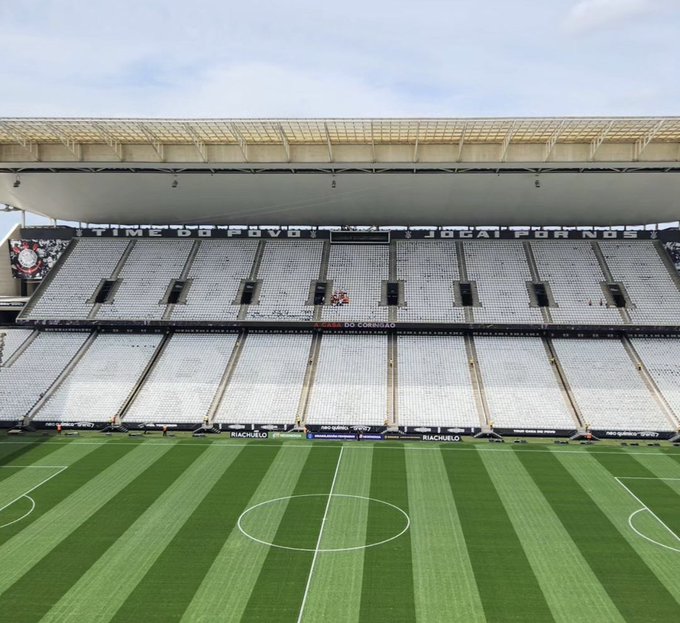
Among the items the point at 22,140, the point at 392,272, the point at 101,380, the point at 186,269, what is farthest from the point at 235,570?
the point at 186,269

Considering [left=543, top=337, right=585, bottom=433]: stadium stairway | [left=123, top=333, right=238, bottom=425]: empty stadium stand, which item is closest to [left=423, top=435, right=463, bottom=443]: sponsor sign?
[left=543, top=337, right=585, bottom=433]: stadium stairway

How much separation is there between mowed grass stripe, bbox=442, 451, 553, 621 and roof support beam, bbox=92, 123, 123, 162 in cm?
2578

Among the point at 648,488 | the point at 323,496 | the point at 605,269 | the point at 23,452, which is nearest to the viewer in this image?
the point at 323,496

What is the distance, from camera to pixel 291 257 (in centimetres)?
4747

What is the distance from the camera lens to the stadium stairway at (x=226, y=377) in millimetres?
36097

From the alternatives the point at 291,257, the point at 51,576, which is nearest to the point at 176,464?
the point at 51,576

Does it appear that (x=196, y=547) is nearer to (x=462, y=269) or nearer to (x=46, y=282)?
(x=462, y=269)

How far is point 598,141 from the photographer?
37062mm

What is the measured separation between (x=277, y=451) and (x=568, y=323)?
66.8ft

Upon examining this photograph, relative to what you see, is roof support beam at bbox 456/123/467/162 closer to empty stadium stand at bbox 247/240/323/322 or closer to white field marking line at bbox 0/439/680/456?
empty stadium stand at bbox 247/240/323/322

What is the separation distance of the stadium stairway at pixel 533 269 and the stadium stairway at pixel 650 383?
4.80 m

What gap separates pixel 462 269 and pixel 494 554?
91.6ft

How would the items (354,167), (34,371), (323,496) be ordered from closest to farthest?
(323,496) → (354,167) → (34,371)

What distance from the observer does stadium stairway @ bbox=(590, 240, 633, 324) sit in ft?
136
